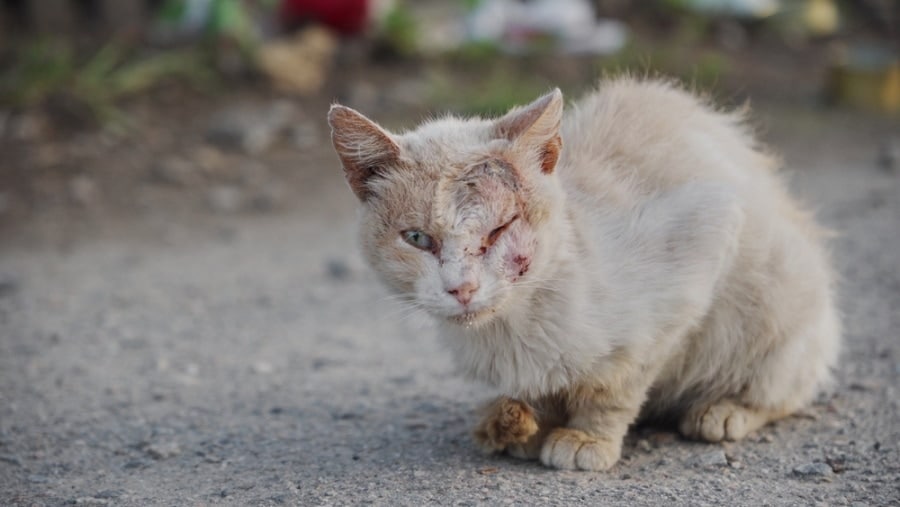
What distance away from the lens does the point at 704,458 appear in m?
3.49

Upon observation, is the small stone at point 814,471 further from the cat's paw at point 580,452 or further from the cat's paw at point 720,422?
the cat's paw at point 580,452

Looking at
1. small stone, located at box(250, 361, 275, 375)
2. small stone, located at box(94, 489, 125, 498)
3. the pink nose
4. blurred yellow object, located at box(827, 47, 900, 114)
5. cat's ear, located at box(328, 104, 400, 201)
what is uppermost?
blurred yellow object, located at box(827, 47, 900, 114)

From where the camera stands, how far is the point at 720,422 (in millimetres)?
3629

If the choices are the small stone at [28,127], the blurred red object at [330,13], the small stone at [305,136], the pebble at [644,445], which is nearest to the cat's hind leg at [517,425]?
the pebble at [644,445]

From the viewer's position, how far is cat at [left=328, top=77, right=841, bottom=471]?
299cm

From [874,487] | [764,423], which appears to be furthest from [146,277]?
[874,487]

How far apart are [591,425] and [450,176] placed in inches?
38.7

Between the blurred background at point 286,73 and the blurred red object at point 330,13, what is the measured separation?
0.01 metres

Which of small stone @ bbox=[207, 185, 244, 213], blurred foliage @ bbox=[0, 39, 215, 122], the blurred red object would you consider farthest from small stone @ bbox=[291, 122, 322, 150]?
the blurred red object

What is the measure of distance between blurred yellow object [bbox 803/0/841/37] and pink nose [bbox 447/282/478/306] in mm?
7855

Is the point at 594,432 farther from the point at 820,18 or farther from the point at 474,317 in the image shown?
the point at 820,18

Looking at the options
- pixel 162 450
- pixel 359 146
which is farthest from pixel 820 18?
pixel 162 450

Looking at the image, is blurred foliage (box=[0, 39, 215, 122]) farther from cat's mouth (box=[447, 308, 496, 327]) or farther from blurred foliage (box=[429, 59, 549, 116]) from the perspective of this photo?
cat's mouth (box=[447, 308, 496, 327])

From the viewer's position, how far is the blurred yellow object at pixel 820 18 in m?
9.77
